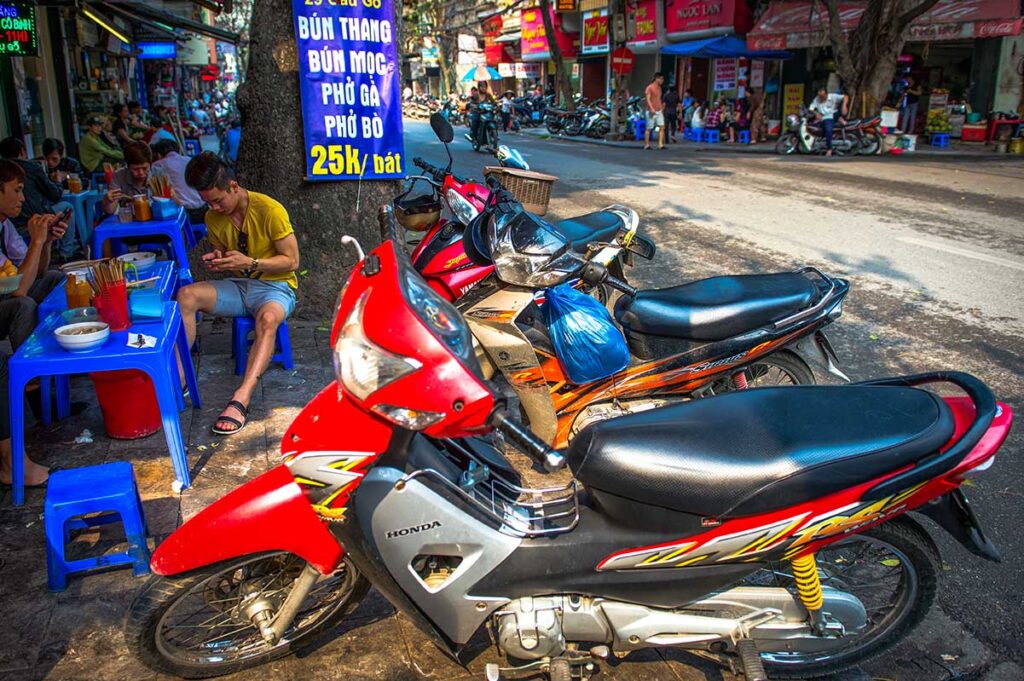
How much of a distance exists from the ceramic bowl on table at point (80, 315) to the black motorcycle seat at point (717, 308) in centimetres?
257

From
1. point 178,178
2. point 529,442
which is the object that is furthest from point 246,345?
point 178,178

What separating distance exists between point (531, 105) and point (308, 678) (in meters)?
32.9

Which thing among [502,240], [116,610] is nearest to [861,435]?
[502,240]

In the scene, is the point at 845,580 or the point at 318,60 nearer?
the point at 845,580

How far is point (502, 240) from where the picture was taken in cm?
331

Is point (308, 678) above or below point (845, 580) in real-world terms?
below

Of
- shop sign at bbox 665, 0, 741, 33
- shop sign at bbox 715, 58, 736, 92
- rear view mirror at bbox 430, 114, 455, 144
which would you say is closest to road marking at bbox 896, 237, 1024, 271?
rear view mirror at bbox 430, 114, 455, 144

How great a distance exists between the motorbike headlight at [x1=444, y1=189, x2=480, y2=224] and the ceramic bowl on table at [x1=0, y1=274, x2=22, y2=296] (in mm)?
2405

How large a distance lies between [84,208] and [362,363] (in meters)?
8.49

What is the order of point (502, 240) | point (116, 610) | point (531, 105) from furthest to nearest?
point (531, 105), point (502, 240), point (116, 610)

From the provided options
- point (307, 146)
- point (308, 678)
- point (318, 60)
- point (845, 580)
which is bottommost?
point (308, 678)

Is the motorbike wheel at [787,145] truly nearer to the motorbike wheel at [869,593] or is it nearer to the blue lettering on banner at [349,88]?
the blue lettering on banner at [349,88]

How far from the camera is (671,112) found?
23.8 metres

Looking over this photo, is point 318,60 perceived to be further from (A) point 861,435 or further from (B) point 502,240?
(A) point 861,435
